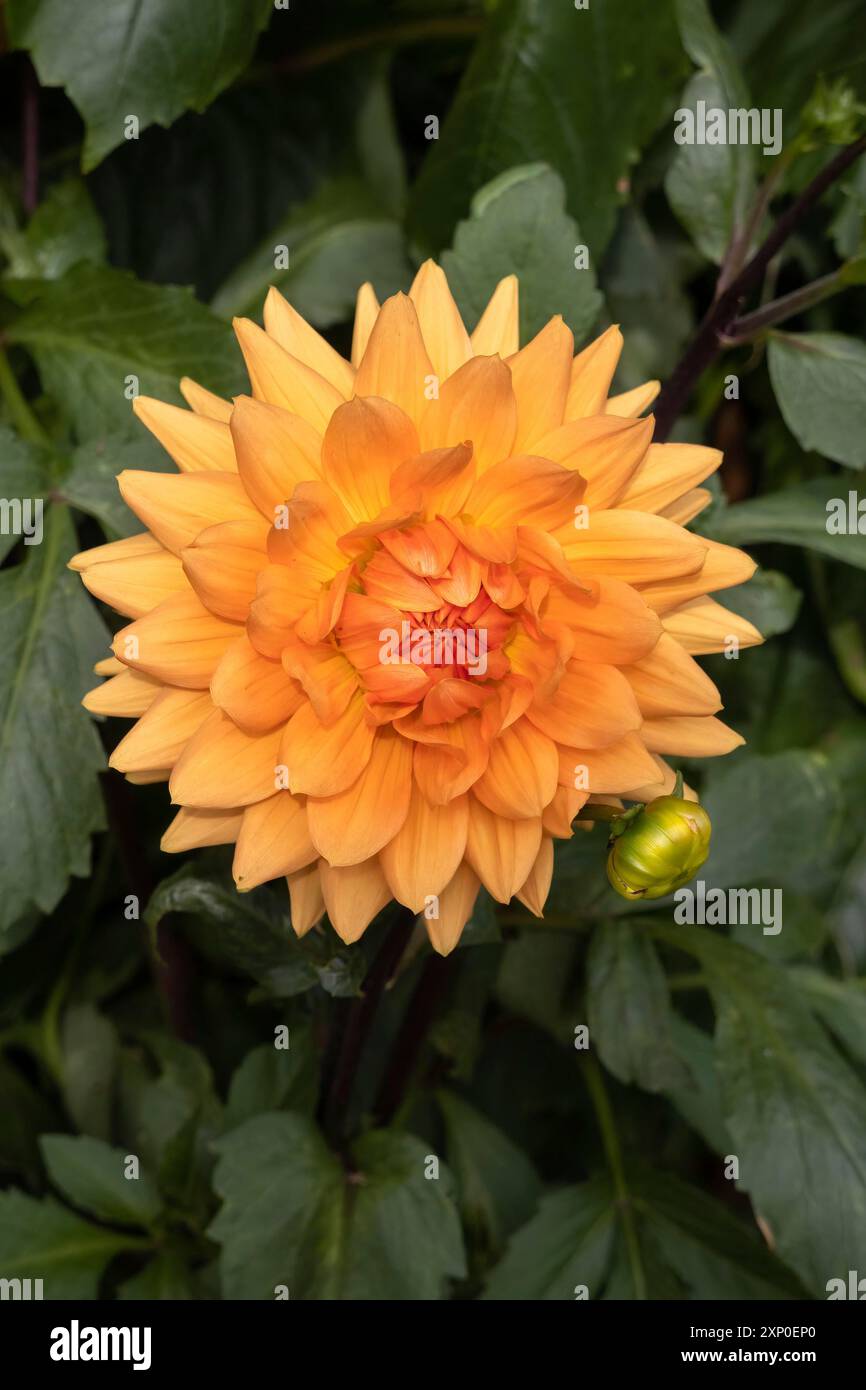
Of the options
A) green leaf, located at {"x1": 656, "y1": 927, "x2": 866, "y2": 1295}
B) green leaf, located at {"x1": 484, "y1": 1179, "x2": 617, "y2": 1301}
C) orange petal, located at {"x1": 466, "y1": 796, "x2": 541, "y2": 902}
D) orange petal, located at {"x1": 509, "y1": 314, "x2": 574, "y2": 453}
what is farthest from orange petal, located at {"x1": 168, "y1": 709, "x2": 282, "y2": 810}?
green leaf, located at {"x1": 484, "y1": 1179, "x2": 617, "y2": 1301}

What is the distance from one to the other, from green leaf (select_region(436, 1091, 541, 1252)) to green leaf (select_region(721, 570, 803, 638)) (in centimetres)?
51

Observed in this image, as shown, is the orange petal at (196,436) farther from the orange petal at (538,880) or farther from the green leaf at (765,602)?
the green leaf at (765,602)

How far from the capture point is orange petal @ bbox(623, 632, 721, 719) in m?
0.65

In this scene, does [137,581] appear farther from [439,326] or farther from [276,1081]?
[276,1081]

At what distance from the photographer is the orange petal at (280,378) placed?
654 millimetres

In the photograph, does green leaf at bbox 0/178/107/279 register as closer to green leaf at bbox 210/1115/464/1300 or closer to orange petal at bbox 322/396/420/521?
orange petal at bbox 322/396/420/521

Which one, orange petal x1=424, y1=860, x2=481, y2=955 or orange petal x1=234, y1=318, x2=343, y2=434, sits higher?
orange petal x1=234, y1=318, x2=343, y2=434

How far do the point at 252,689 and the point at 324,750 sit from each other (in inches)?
2.0

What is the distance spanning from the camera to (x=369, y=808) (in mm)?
648

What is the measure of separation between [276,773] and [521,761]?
129mm

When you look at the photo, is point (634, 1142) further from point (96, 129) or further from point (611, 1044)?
point (96, 129)
